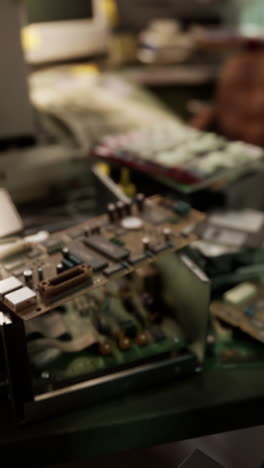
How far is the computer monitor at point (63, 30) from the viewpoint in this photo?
3.07 meters

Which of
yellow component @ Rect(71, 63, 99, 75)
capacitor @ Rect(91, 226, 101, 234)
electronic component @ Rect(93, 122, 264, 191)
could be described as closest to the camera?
capacitor @ Rect(91, 226, 101, 234)

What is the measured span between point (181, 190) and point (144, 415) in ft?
3.52

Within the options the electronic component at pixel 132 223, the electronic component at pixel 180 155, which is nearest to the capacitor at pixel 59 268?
the electronic component at pixel 132 223

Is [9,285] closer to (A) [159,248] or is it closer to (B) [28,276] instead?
(B) [28,276]

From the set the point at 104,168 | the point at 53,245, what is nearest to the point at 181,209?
the point at 53,245

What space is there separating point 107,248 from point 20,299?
15.3 inches

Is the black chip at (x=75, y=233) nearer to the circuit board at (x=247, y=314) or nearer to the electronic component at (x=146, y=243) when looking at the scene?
the electronic component at (x=146, y=243)

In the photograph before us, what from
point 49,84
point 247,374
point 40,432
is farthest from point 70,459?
point 49,84

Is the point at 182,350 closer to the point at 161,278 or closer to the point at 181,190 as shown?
the point at 161,278

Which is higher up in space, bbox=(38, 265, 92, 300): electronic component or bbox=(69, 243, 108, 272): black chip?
bbox=(38, 265, 92, 300): electronic component

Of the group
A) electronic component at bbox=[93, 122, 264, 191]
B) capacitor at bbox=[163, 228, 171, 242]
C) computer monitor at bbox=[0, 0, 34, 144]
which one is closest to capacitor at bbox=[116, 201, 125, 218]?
capacitor at bbox=[163, 228, 171, 242]

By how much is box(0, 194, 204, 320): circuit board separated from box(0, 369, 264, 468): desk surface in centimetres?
43

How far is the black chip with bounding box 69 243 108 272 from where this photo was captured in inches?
61.3

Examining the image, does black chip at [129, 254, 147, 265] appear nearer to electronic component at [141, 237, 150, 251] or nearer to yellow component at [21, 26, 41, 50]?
electronic component at [141, 237, 150, 251]
